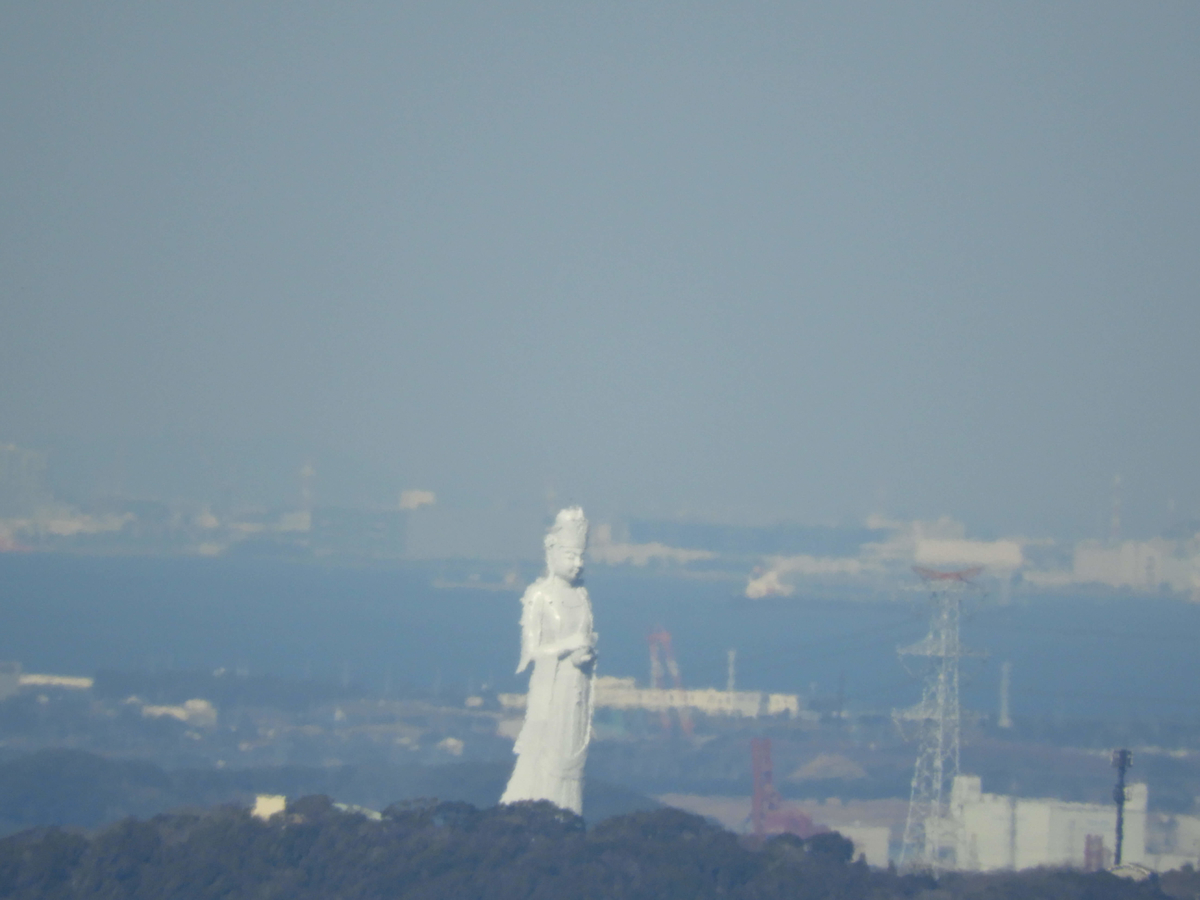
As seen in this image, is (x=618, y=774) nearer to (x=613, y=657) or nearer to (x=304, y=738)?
(x=304, y=738)

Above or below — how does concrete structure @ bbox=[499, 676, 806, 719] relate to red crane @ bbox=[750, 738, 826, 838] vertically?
above

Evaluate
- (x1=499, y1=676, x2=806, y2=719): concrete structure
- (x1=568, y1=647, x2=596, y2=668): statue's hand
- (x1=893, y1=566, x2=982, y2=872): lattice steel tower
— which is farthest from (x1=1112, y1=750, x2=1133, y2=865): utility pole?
(x1=499, y1=676, x2=806, y2=719): concrete structure

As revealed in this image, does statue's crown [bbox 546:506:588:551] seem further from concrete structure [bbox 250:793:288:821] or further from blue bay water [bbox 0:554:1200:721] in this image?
blue bay water [bbox 0:554:1200:721]

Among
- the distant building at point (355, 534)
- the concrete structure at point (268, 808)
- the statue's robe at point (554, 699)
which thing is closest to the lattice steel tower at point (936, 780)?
the statue's robe at point (554, 699)

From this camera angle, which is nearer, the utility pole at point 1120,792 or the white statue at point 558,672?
the white statue at point 558,672

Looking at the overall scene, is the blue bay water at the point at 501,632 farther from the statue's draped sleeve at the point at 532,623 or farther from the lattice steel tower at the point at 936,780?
the statue's draped sleeve at the point at 532,623

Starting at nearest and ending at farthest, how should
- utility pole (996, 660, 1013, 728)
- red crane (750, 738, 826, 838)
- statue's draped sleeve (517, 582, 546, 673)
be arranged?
statue's draped sleeve (517, 582, 546, 673), red crane (750, 738, 826, 838), utility pole (996, 660, 1013, 728)

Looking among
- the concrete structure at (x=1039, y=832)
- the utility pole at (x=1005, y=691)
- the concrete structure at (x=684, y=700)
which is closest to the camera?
the concrete structure at (x=1039, y=832)

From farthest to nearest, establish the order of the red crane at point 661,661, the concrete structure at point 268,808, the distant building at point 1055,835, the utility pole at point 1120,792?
the red crane at point 661,661
the distant building at point 1055,835
the utility pole at point 1120,792
the concrete structure at point 268,808
